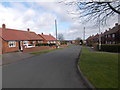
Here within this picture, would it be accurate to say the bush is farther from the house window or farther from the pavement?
the house window

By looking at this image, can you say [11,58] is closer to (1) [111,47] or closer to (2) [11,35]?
(2) [11,35]

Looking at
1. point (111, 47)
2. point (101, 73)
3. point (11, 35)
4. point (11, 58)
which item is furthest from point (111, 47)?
point (11, 35)

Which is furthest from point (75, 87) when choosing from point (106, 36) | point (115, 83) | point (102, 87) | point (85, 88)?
point (106, 36)

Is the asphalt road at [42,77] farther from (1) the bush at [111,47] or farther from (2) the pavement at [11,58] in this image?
(1) the bush at [111,47]

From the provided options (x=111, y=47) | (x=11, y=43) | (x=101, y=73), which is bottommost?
(x=101, y=73)

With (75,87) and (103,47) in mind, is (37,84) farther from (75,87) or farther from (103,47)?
(103,47)

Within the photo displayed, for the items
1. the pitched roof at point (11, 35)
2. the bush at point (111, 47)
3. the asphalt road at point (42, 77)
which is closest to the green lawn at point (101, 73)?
the asphalt road at point (42, 77)

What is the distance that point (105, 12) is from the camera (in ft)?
26.4

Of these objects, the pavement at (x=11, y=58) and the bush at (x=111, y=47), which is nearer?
the pavement at (x=11, y=58)

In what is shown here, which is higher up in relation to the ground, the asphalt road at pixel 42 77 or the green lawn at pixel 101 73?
the green lawn at pixel 101 73

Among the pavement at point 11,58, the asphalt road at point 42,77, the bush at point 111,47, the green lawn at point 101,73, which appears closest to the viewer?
the green lawn at point 101,73

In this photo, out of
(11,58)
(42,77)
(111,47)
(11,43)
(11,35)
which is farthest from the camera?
(11,35)

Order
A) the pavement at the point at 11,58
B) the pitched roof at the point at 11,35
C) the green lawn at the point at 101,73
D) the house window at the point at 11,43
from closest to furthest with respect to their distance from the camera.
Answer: the green lawn at the point at 101,73, the pavement at the point at 11,58, the house window at the point at 11,43, the pitched roof at the point at 11,35

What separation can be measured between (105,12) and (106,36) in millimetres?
37563
